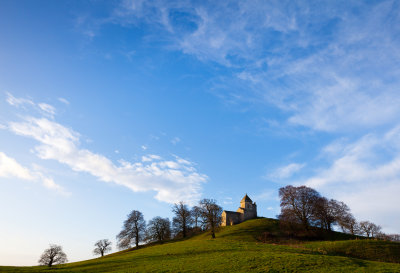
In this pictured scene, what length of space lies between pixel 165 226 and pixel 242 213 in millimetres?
32218

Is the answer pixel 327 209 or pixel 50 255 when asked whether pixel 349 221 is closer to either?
pixel 327 209

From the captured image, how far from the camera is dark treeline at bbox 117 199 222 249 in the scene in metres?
77.9

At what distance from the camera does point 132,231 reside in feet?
276

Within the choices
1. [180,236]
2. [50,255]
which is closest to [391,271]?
[180,236]

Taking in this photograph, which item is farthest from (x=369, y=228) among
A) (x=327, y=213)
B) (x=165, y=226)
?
(x=165, y=226)

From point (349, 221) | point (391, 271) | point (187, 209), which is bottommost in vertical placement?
point (391, 271)

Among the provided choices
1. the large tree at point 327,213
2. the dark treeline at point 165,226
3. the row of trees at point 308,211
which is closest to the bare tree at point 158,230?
the dark treeline at point 165,226

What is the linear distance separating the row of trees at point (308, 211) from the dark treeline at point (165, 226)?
2064cm

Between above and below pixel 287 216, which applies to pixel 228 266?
below

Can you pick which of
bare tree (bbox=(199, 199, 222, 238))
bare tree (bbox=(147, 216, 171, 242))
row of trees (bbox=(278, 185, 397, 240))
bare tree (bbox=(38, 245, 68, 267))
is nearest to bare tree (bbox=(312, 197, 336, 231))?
row of trees (bbox=(278, 185, 397, 240))

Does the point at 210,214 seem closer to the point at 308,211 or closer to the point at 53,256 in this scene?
the point at 308,211

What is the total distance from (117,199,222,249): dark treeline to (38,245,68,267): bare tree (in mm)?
17138

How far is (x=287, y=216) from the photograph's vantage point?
220ft

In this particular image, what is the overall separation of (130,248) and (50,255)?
76.5ft
